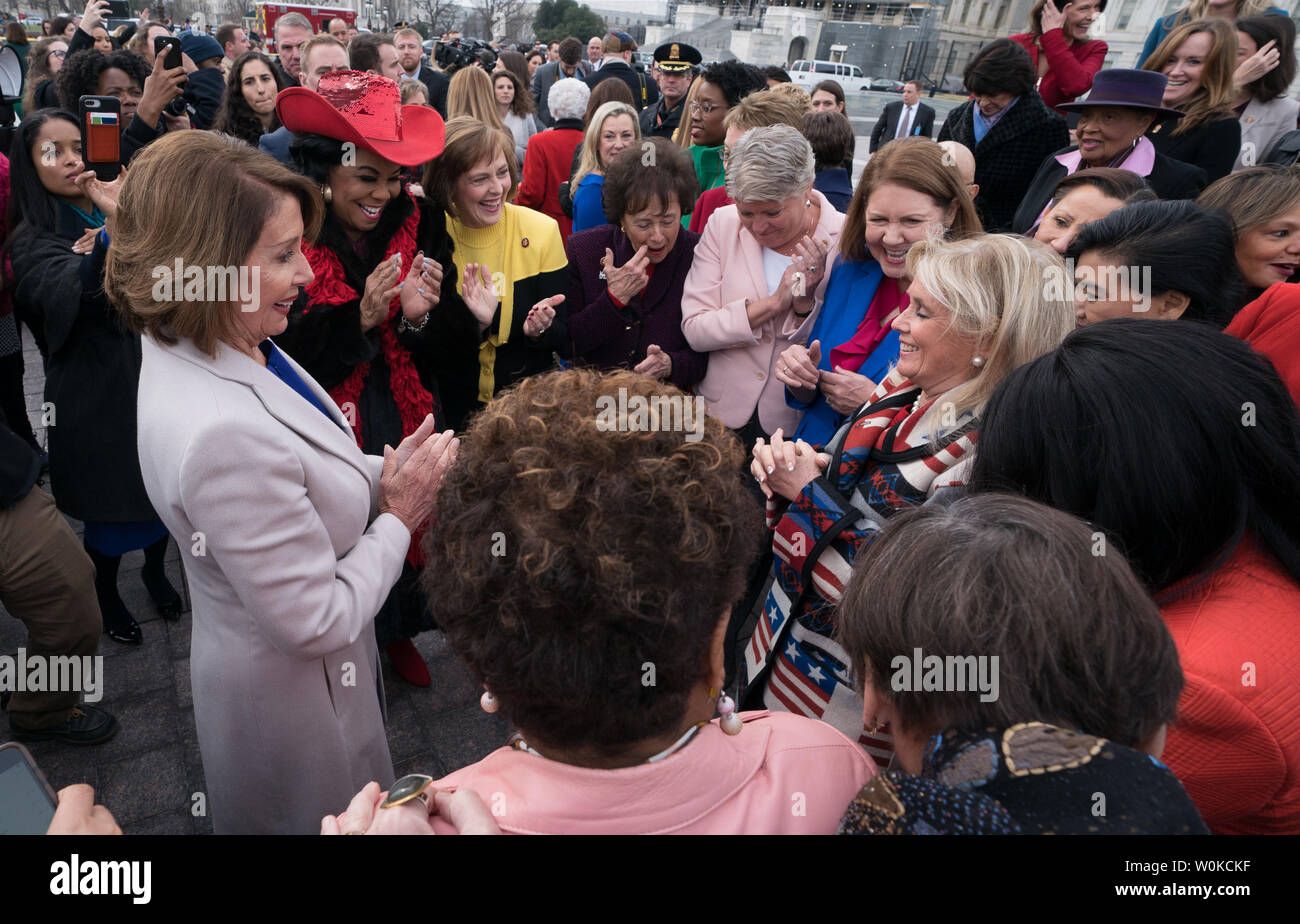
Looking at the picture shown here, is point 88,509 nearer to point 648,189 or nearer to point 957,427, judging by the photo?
point 648,189

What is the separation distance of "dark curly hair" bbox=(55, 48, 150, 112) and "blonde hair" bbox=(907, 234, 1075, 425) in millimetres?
5111

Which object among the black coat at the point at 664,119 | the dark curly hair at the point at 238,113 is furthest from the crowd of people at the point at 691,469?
the black coat at the point at 664,119

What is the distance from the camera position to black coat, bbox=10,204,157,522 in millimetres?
2984

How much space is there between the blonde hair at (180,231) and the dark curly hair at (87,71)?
12.5ft

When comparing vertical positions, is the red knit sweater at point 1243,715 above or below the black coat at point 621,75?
below

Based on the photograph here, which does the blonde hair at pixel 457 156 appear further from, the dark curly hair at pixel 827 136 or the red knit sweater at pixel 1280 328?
the red knit sweater at pixel 1280 328

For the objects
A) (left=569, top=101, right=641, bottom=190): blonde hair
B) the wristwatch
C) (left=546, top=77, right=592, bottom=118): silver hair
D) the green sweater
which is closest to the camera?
the wristwatch

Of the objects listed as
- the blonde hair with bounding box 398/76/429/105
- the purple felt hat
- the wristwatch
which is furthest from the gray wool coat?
the blonde hair with bounding box 398/76/429/105

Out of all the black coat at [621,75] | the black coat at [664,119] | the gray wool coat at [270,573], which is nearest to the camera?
the gray wool coat at [270,573]

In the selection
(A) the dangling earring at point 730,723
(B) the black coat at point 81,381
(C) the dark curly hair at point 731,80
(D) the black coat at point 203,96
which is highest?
(C) the dark curly hair at point 731,80

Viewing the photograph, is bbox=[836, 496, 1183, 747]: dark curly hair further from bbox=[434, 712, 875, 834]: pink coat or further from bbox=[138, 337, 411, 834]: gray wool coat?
bbox=[138, 337, 411, 834]: gray wool coat

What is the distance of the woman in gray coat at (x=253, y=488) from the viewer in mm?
1646

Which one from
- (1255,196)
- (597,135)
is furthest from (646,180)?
(1255,196)

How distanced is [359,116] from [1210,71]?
480 centimetres
